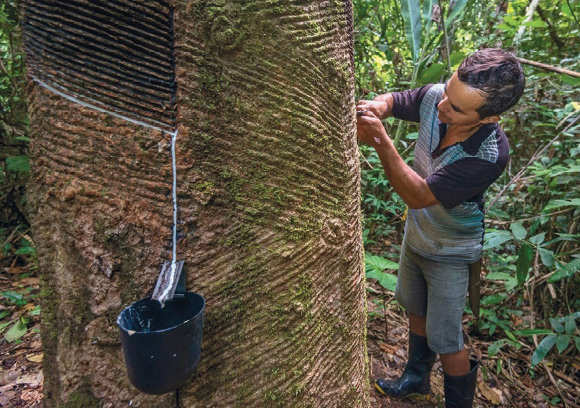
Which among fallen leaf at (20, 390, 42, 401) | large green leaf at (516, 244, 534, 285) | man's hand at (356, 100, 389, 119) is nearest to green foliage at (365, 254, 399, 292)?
large green leaf at (516, 244, 534, 285)

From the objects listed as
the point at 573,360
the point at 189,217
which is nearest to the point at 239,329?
the point at 189,217

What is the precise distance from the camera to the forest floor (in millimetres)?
2128

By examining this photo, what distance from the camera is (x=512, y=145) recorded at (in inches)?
160

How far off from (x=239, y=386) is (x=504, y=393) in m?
2.30

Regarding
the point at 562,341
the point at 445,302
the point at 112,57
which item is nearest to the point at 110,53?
the point at 112,57

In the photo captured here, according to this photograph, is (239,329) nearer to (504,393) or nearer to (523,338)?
(504,393)

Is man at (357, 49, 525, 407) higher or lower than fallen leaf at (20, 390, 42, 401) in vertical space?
higher

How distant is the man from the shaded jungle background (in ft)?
0.84

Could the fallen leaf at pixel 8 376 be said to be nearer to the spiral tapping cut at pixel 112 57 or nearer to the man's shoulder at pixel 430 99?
the spiral tapping cut at pixel 112 57

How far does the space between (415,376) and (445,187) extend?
4.45 feet

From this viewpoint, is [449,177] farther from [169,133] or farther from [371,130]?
[169,133]

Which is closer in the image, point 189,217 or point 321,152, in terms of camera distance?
point 189,217

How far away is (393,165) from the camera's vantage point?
5.61ft

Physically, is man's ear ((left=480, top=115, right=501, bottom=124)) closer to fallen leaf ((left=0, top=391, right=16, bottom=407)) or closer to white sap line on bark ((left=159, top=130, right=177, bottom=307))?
white sap line on bark ((left=159, top=130, right=177, bottom=307))
